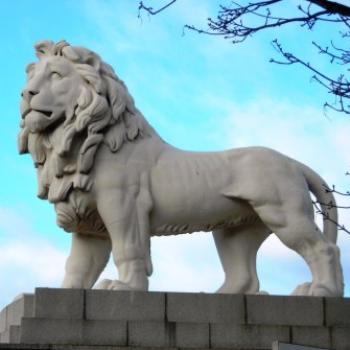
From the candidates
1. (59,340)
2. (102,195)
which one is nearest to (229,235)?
(102,195)

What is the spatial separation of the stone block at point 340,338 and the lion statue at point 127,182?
0.41 metres

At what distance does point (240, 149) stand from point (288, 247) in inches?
42.5

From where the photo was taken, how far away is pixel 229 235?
1038cm

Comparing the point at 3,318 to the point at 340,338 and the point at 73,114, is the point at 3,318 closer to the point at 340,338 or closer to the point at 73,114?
the point at 73,114

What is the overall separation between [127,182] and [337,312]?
2318mm

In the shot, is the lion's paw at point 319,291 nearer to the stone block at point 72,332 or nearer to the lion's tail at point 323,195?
the lion's tail at point 323,195

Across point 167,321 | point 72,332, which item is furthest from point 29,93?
point 167,321

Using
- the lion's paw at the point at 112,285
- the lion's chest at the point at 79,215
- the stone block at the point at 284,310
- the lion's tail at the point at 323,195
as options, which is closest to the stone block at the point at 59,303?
the lion's paw at the point at 112,285

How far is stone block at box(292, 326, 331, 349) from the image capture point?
30.5ft

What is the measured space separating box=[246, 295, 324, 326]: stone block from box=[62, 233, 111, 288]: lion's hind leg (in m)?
1.56

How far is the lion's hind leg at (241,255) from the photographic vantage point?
10.2m

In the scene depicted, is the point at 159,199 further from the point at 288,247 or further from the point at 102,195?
the point at 288,247

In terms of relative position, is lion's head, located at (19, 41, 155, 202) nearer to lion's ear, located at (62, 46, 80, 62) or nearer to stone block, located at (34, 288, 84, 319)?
lion's ear, located at (62, 46, 80, 62)

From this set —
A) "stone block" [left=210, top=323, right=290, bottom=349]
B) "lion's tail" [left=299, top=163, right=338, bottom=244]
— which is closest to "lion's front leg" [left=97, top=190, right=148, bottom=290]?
"stone block" [left=210, top=323, right=290, bottom=349]
